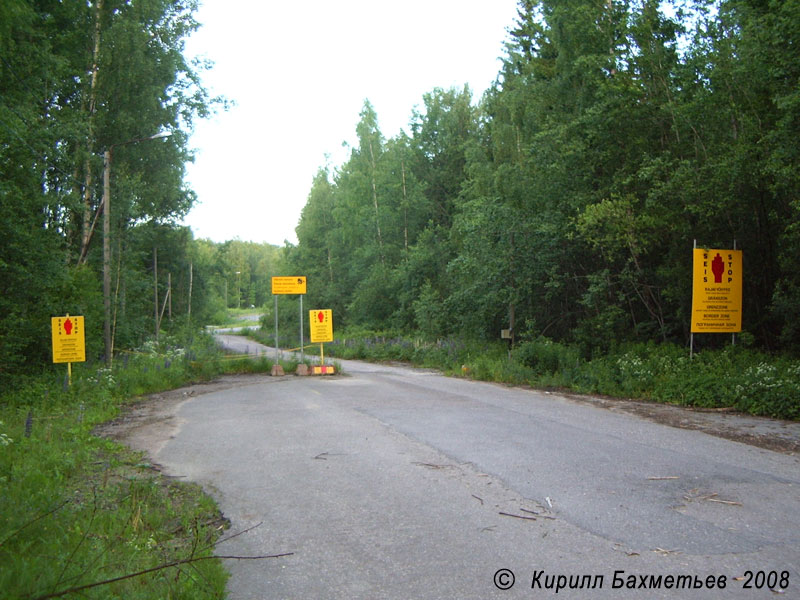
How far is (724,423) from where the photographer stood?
10.2m

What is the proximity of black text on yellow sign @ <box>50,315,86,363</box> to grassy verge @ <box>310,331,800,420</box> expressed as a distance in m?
11.7

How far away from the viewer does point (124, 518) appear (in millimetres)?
5145

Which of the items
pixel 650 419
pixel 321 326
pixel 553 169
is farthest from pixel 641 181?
pixel 321 326

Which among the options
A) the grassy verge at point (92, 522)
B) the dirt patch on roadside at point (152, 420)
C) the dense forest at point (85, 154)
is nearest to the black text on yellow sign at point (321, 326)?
the dirt patch on roadside at point (152, 420)

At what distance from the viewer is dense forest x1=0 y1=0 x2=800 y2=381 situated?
44.6ft

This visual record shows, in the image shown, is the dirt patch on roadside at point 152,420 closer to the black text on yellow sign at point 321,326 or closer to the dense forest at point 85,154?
the black text on yellow sign at point 321,326

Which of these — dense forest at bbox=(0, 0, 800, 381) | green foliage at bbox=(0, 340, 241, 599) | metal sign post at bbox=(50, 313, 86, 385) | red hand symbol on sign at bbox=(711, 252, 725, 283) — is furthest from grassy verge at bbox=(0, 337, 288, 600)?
red hand symbol on sign at bbox=(711, 252, 725, 283)

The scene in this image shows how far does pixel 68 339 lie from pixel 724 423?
48.9 ft

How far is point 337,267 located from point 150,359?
3008cm

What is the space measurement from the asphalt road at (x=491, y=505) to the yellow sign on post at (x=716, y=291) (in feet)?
16.8

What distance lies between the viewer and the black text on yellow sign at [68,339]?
15205 millimetres

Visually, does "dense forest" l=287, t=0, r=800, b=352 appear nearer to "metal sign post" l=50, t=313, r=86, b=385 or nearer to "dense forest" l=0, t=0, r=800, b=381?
"dense forest" l=0, t=0, r=800, b=381

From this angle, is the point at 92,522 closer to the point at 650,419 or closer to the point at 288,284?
the point at 650,419

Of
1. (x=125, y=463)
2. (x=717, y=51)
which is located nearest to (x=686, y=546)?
(x=125, y=463)
